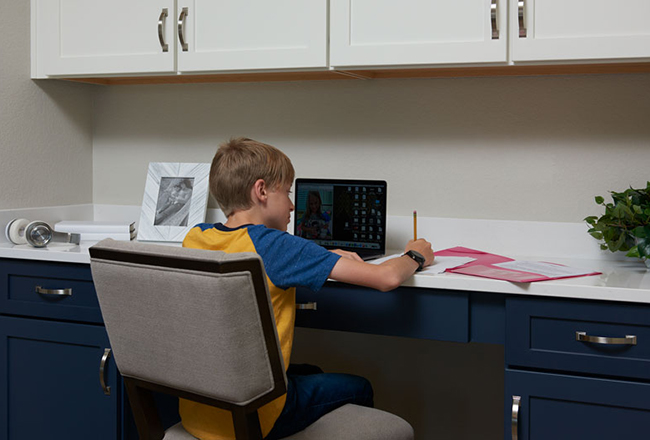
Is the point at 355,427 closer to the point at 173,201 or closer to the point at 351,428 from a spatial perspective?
the point at 351,428

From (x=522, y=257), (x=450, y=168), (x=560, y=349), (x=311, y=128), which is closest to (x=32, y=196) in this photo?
(x=311, y=128)

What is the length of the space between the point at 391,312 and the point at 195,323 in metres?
0.65

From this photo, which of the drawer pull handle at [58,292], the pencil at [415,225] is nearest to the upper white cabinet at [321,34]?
the pencil at [415,225]

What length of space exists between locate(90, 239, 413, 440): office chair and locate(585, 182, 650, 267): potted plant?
1.03 metres

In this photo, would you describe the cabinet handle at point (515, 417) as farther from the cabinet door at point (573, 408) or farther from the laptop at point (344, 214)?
the laptop at point (344, 214)

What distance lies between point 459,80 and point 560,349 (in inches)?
37.2

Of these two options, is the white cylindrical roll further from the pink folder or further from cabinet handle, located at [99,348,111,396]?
the pink folder

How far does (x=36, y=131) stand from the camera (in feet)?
7.82

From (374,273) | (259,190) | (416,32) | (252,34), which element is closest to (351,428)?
(374,273)

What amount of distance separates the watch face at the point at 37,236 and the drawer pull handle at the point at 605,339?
60.3 inches

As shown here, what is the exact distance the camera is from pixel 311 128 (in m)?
2.37

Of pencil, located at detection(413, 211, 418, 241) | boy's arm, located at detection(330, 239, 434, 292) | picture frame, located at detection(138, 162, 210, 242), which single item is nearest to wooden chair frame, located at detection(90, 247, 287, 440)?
boy's arm, located at detection(330, 239, 434, 292)

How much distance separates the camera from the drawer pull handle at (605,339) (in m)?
1.51

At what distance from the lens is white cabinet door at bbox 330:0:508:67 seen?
1805mm
